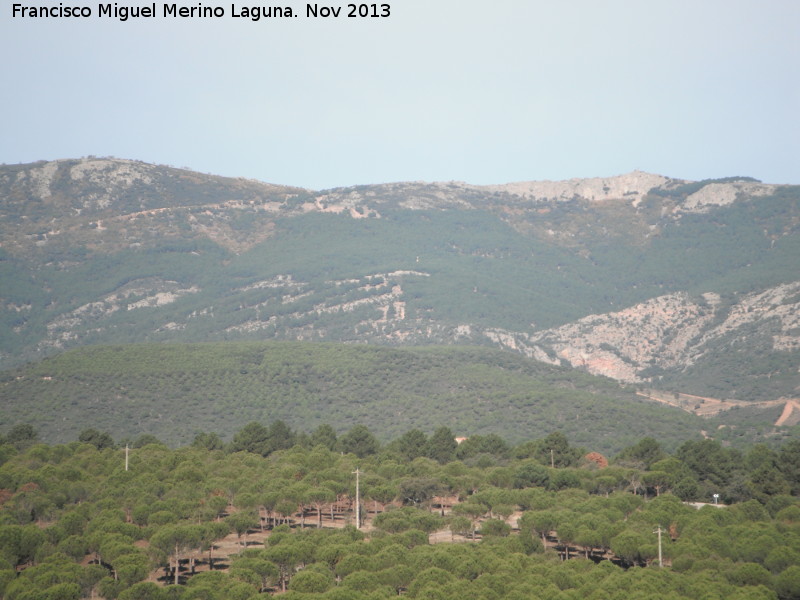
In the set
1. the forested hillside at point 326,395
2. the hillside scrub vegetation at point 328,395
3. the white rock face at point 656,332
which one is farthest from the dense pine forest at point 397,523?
the white rock face at point 656,332

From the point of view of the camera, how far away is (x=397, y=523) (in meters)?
66.0

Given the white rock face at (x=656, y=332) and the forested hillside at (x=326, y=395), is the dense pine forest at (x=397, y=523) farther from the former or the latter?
the white rock face at (x=656, y=332)

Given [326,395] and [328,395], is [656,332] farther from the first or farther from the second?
[326,395]

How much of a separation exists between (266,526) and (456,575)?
1889cm

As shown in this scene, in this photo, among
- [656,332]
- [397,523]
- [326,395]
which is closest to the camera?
[397,523]

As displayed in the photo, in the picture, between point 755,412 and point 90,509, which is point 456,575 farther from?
point 755,412

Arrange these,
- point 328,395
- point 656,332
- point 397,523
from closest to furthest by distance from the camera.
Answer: point 397,523
point 328,395
point 656,332

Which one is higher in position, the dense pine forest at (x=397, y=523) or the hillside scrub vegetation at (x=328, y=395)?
the dense pine forest at (x=397, y=523)

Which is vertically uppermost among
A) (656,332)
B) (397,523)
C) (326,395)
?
(397,523)

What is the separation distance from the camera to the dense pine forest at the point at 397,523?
176ft

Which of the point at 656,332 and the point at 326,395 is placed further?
the point at 656,332

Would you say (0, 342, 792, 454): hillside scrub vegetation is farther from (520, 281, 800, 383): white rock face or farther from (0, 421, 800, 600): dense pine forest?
(0, 421, 800, 600): dense pine forest

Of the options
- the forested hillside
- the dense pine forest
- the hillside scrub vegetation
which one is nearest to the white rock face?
the hillside scrub vegetation

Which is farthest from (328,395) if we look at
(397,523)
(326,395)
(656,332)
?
(397,523)
